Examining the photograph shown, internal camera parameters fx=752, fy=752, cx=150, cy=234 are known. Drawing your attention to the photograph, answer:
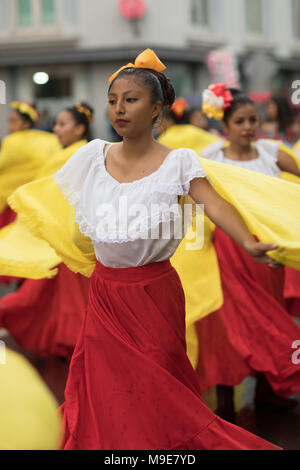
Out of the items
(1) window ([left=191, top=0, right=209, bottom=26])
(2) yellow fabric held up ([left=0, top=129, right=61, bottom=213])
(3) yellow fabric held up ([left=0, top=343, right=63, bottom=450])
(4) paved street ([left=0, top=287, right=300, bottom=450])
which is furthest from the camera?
(1) window ([left=191, top=0, right=209, bottom=26])

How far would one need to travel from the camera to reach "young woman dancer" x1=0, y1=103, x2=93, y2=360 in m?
5.58

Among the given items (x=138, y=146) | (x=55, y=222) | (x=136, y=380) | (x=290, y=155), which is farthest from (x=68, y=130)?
(x=136, y=380)

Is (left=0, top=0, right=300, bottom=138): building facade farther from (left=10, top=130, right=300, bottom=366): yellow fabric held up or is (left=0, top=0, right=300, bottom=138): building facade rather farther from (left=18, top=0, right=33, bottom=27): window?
(left=10, top=130, right=300, bottom=366): yellow fabric held up

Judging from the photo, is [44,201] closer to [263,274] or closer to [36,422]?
[263,274]

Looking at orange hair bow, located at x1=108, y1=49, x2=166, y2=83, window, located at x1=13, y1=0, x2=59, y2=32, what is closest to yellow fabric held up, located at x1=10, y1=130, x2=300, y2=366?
orange hair bow, located at x1=108, y1=49, x2=166, y2=83

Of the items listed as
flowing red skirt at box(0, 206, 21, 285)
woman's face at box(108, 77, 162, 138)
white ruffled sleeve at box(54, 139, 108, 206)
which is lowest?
flowing red skirt at box(0, 206, 21, 285)

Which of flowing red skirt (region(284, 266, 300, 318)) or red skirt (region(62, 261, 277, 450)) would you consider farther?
flowing red skirt (region(284, 266, 300, 318))

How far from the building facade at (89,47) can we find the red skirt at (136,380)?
56.1ft

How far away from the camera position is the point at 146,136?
316 centimetres

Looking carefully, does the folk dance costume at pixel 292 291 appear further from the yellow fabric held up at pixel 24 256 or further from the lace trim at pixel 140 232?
the lace trim at pixel 140 232

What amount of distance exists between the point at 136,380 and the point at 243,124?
2556 mm

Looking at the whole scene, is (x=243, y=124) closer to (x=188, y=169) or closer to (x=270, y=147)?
(x=270, y=147)

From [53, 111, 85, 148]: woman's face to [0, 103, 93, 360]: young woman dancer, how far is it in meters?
0.22

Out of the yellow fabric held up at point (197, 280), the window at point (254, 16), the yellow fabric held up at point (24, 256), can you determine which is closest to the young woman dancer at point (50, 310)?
the yellow fabric held up at point (24, 256)
